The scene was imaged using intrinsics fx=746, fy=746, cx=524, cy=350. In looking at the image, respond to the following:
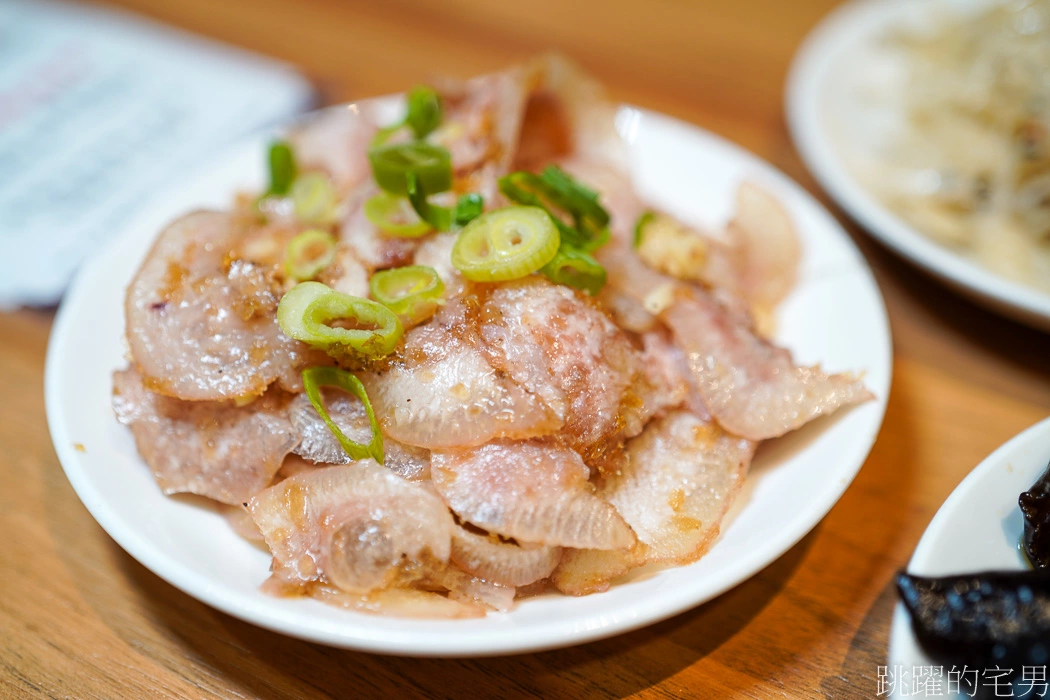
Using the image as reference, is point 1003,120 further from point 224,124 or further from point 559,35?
point 224,124

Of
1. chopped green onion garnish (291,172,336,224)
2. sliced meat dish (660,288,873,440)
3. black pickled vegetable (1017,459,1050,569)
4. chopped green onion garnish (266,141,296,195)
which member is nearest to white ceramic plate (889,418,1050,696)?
black pickled vegetable (1017,459,1050,569)

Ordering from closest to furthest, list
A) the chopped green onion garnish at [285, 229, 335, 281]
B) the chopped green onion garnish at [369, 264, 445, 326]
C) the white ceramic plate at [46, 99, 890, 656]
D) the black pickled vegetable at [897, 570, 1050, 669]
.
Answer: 1. the black pickled vegetable at [897, 570, 1050, 669]
2. the white ceramic plate at [46, 99, 890, 656]
3. the chopped green onion garnish at [369, 264, 445, 326]
4. the chopped green onion garnish at [285, 229, 335, 281]

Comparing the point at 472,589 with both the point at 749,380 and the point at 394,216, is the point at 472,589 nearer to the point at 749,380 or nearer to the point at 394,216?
the point at 749,380

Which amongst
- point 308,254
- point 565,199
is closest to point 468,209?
point 565,199

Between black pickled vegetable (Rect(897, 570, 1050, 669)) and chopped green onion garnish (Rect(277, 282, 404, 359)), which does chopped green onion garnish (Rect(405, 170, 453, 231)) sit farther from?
black pickled vegetable (Rect(897, 570, 1050, 669))

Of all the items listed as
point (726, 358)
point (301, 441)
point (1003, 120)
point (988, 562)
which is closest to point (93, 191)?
point (301, 441)

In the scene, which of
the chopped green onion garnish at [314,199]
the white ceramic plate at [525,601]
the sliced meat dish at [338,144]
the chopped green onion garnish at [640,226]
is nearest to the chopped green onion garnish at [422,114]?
the sliced meat dish at [338,144]
